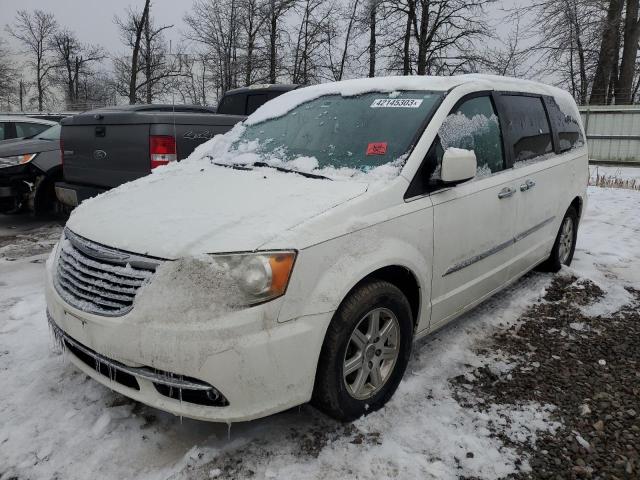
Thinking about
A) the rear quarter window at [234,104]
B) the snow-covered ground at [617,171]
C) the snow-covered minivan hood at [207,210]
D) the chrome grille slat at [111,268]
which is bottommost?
the snow-covered ground at [617,171]

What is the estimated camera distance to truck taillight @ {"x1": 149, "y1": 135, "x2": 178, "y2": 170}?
510cm

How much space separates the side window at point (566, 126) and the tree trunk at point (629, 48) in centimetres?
2098

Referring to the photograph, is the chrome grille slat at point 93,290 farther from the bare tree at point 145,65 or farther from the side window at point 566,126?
the bare tree at point 145,65

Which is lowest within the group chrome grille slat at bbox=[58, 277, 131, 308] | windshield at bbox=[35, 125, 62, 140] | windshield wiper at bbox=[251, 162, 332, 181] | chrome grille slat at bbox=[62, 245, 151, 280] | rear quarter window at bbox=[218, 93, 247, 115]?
chrome grille slat at bbox=[58, 277, 131, 308]

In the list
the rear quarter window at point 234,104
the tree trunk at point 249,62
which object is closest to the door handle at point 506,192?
the rear quarter window at point 234,104

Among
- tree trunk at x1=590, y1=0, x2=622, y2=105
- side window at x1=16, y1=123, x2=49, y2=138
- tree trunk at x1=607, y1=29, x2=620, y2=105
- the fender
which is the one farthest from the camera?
tree trunk at x1=607, y1=29, x2=620, y2=105

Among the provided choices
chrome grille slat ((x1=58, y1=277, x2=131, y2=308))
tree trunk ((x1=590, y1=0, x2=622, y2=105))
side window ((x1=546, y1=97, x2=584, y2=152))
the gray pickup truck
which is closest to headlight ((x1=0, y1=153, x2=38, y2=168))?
the gray pickup truck

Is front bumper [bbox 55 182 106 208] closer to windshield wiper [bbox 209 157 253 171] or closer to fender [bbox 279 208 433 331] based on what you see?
windshield wiper [bbox 209 157 253 171]

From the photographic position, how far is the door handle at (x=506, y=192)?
3566 millimetres

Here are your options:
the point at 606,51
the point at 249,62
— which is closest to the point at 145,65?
the point at 249,62

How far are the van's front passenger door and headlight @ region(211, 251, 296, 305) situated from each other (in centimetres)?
113

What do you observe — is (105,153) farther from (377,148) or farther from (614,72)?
(614,72)

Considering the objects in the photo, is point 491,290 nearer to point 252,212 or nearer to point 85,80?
point 252,212

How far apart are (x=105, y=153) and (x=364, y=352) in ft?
13.6
